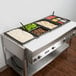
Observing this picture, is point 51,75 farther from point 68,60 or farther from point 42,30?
point 42,30

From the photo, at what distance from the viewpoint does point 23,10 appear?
1599 millimetres

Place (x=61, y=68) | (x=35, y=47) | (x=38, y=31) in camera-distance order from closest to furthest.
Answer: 1. (x=35, y=47)
2. (x=38, y=31)
3. (x=61, y=68)

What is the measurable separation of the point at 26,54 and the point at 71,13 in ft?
5.64

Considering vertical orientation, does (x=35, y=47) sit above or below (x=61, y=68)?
above

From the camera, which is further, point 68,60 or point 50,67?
point 68,60

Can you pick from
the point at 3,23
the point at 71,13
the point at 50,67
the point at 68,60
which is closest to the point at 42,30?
the point at 3,23

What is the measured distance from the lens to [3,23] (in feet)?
4.80

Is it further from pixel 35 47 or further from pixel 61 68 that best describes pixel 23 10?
pixel 61 68

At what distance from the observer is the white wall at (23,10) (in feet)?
4.68

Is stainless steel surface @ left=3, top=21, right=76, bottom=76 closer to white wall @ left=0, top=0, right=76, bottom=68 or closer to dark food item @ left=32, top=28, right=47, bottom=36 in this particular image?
dark food item @ left=32, top=28, right=47, bottom=36

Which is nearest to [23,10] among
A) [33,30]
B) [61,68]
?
[33,30]

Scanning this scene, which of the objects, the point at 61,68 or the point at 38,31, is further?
the point at 61,68

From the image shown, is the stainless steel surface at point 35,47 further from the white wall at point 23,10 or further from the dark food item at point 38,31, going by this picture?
the white wall at point 23,10

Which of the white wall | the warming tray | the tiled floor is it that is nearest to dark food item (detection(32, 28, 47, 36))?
the warming tray
